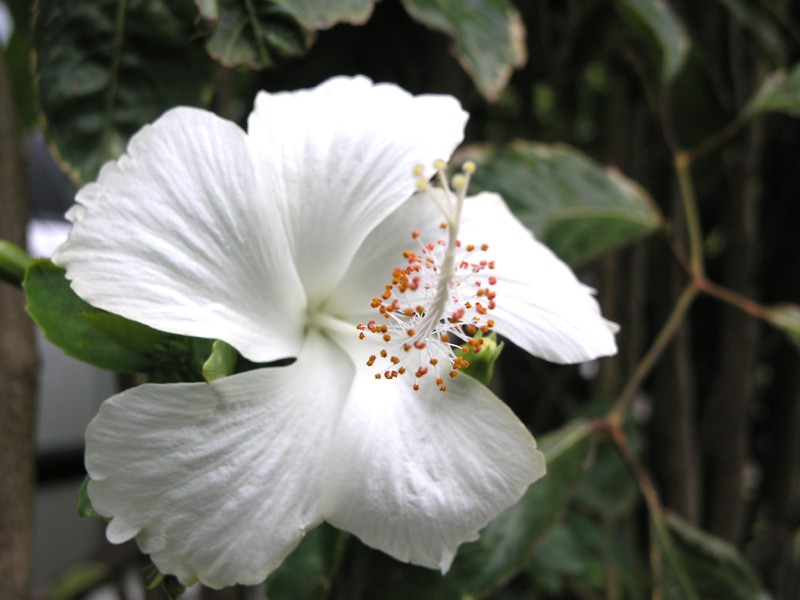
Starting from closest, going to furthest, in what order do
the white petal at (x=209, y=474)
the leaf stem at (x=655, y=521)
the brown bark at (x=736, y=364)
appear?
the white petal at (x=209, y=474), the leaf stem at (x=655, y=521), the brown bark at (x=736, y=364)

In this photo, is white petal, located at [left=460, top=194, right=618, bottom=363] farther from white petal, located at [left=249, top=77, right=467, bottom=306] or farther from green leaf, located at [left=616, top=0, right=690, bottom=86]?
green leaf, located at [left=616, top=0, right=690, bottom=86]

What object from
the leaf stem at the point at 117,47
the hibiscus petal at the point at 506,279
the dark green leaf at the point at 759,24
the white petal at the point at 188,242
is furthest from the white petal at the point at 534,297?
the dark green leaf at the point at 759,24

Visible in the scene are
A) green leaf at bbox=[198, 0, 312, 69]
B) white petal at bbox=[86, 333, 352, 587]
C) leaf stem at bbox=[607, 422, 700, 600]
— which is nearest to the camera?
white petal at bbox=[86, 333, 352, 587]

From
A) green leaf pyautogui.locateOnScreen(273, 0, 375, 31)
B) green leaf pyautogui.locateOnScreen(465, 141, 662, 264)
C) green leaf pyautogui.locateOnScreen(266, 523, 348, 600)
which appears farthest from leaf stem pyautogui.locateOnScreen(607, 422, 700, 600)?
green leaf pyautogui.locateOnScreen(273, 0, 375, 31)

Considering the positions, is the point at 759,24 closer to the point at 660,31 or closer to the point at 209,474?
the point at 660,31

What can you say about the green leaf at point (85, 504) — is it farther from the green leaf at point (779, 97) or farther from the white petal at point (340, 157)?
the green leaf at point (779, 97)

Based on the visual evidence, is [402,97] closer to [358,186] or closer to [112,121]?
[358,186]
